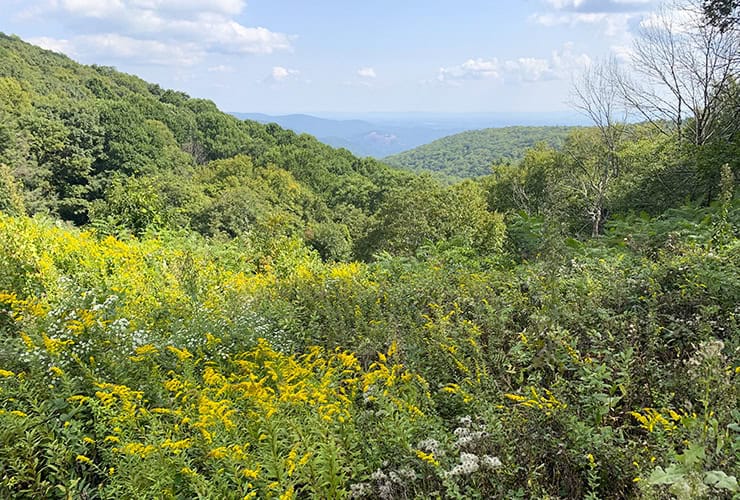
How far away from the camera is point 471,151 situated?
142625 millimetres

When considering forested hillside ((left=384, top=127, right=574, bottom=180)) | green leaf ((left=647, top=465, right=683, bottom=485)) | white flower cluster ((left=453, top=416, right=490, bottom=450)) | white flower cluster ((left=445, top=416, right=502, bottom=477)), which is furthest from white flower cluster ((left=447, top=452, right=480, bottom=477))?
forested hillside ((left=384, top=127, right=574, bottom=180))

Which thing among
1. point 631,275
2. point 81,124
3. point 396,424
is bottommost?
point 396,424

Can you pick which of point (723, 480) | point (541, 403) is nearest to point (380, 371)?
point (541, 403)

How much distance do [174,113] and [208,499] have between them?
278ft

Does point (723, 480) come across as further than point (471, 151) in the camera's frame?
No

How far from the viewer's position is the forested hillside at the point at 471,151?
113812mm

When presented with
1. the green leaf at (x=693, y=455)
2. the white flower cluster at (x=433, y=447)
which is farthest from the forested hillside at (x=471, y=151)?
the green leaf at (x=693, y=455)

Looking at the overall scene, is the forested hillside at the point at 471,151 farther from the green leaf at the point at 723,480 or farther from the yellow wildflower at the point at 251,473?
the green leaf at the point at 723,480

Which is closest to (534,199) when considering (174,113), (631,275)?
(631,275)

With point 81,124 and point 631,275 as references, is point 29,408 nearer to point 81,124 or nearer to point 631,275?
point 631,275

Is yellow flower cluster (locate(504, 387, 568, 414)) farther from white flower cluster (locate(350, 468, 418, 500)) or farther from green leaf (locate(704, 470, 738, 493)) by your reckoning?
green leaf (locate(704, 470, 738, 493))

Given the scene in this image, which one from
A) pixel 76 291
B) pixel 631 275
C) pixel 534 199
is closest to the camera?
pixel 631 275

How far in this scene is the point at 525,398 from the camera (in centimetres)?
254

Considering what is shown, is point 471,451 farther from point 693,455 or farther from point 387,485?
point 693,455
